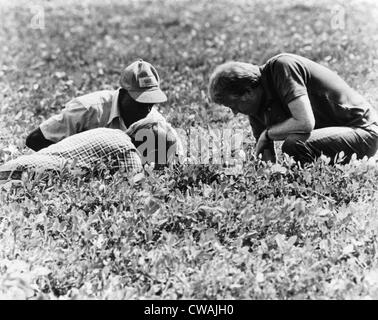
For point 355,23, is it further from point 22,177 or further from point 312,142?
point 22,177

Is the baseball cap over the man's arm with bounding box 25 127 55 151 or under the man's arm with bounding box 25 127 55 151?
over

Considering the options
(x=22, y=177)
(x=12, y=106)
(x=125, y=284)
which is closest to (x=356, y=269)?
(x=125, y=284)

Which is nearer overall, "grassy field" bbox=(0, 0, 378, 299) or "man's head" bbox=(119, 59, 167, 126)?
"grassy field" bbox=(0, 0, 378, 299)

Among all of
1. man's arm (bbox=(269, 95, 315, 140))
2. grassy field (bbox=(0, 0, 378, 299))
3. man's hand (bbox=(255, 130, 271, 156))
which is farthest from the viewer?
man's hand (bbox=(255, 130, 271, 156))

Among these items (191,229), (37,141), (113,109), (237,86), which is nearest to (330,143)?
(237,86)

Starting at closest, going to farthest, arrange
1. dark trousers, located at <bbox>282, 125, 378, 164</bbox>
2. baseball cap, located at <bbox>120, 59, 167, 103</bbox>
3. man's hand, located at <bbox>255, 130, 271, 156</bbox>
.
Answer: dark trousers, located at <bbox>282, 125, 378, 164</bbox> → man's hand, located at <bbox>255, 130, 271, 156</bbox> → baseball cap, located at <bbox>120, 59, 167, 103</bbox>

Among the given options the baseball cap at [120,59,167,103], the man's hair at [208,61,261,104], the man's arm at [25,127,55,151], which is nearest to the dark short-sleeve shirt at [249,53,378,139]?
the man's hair at [208,61,261,104]

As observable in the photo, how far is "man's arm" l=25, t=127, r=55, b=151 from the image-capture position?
16.0 feet

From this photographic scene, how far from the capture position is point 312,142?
14.3 ft

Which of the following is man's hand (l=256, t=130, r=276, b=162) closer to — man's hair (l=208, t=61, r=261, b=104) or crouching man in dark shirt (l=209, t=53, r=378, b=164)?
crouching man in dark shirt (l=209, t=53, r=378, b=164)

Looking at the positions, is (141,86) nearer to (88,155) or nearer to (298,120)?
(88,155)

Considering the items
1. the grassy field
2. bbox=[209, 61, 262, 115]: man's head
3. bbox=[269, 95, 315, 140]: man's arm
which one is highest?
bbox=[209, 61, 262, 115]: man's head

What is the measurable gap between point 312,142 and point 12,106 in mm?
3165
